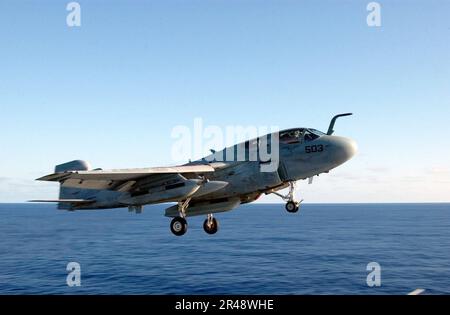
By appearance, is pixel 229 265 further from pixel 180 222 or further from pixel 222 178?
pixel 222 178

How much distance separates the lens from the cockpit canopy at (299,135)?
18812 mm

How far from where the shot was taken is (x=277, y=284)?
63500 mm

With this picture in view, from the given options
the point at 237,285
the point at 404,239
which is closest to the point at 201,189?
the point at 237,285

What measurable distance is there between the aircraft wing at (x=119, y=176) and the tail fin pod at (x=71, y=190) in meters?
1.64

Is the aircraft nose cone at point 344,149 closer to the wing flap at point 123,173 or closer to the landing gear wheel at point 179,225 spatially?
the wing flap at point 123,173

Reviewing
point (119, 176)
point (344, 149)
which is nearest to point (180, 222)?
point (119, 176)

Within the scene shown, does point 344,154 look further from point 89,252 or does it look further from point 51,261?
point 89,252

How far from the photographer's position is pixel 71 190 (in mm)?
22125

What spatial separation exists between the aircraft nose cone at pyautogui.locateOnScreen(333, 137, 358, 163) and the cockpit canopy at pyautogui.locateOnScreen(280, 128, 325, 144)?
1020 millimetres

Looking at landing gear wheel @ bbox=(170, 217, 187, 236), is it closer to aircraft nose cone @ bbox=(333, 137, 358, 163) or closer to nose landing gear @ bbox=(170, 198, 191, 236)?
nose landing gear @ bbox=(170, 198, 191, 236)

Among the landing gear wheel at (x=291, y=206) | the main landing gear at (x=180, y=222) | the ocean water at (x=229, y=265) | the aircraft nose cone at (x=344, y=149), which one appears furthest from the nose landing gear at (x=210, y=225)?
the ocean water at (x=229, y=265)

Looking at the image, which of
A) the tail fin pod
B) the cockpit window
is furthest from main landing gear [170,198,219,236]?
the cockpit window

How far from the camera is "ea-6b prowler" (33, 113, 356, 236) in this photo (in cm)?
1819
